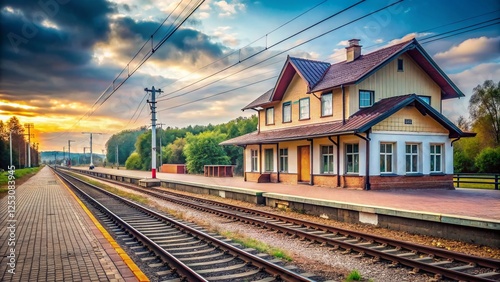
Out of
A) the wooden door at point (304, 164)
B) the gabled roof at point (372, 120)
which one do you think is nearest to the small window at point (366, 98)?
the gabled roof at point (372, 120)

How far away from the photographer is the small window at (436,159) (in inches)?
799

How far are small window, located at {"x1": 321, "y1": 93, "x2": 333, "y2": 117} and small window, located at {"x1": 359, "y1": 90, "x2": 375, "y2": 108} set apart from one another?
1.65m

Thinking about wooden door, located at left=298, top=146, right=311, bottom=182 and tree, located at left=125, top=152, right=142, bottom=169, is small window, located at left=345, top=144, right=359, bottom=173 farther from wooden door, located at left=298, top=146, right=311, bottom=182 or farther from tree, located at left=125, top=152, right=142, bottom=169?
tree, located at left=125, top=152, right=142, bottom=169

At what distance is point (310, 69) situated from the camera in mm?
24391

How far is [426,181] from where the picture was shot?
1973cm

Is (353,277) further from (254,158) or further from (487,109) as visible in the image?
(487,109)

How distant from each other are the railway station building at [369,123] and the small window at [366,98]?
0.17 ft

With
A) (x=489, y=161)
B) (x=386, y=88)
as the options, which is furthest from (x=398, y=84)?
(x=489, y=161)

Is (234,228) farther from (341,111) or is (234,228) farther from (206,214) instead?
(341,111)

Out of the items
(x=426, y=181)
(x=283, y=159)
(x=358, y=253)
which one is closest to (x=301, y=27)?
(x=358, y=253)

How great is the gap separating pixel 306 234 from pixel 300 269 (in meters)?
3.22

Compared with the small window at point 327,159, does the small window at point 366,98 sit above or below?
above

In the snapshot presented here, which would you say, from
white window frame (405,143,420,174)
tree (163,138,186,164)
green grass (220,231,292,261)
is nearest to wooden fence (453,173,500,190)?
Answer: white window frame (405,143,420,174)

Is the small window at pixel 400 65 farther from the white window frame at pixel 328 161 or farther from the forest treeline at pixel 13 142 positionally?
the forest treeline at pixel 13 142
